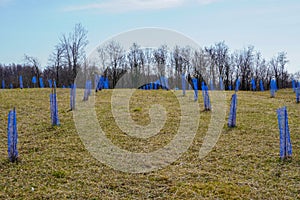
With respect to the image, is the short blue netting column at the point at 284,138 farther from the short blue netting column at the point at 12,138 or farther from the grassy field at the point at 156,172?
the short blue netting column at the point at 12,138

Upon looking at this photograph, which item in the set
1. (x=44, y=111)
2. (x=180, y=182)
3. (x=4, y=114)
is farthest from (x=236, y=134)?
(x=4, y=114)

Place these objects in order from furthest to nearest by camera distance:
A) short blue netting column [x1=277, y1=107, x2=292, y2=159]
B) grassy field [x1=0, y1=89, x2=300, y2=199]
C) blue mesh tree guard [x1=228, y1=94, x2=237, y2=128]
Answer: blue mesh tree guard [x1=228, y1=94, x2=237, y2=128] → short blue netting column [x1=277, y1=107, x2=292, y2=159] → grassy field [x1=0, y1=89, x2=300, y2=199]

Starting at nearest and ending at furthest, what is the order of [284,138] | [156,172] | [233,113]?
[156,172], [284,138], [233,113]

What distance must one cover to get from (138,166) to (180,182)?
116 centimetres

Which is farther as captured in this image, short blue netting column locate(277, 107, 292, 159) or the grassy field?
short blue netting column locate(277, 107, 292, 159)

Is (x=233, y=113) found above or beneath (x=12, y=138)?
above

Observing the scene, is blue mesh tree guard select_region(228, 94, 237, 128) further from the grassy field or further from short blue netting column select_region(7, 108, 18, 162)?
short blue netting column select_region(7, 108, 18, 162)

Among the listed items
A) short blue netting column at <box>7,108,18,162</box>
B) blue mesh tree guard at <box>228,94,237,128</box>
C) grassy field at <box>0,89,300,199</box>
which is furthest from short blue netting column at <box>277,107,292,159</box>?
short blue netting column at <box>7,108,18,162</box>

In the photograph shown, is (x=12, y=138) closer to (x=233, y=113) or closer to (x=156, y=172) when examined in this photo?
(x=156, y=172)

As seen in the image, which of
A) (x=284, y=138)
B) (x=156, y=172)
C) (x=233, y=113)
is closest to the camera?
(x=156, y=172)

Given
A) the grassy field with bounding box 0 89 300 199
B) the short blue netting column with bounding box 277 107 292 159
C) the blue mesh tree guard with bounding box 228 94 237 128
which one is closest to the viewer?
the grassy field with bounding box 0 89 300 199

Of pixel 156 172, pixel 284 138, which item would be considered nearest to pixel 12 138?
pixel 156 172

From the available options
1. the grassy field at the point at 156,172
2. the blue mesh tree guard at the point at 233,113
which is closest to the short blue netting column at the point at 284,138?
the grassy field at the point at 156,172

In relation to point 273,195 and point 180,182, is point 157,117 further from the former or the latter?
point 273,195
